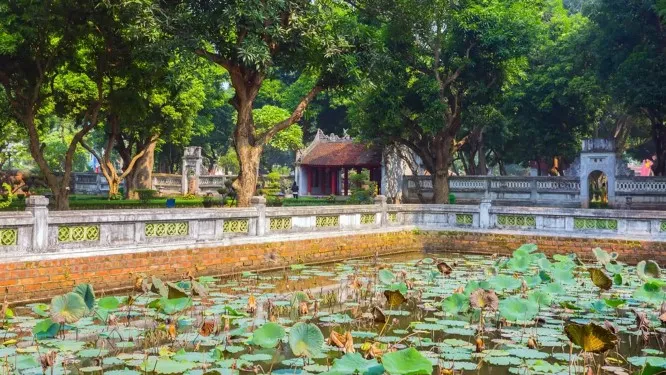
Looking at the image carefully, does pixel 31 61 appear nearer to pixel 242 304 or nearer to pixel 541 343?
→ pixel 242 304

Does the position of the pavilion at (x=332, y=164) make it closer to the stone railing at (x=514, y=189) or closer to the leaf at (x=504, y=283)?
the stone railing at (x=514, y=189)

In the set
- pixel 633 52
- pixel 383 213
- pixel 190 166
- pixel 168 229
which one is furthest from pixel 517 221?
pixel 190 166

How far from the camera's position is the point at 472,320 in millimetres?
11359

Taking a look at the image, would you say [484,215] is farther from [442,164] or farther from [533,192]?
[533,192]

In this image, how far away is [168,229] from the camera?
16.0 metres

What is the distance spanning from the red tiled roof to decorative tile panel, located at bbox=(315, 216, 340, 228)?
21.2m

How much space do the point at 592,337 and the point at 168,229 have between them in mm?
10629

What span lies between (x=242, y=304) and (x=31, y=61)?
14.3 metres

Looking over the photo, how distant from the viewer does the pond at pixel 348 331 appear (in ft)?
26.4

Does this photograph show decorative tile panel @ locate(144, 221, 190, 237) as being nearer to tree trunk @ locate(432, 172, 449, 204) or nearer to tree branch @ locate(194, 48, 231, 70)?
tree branch @ locate(194, 48, 231, 70)

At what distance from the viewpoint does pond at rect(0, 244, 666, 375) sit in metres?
8.05

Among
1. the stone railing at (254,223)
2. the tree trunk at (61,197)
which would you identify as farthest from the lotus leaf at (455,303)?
the tree trunk at (61,197)

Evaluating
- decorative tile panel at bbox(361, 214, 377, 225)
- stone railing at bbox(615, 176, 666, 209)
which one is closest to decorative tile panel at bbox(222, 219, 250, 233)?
decorative tile panel at bbox(361, 214, 377, 225)

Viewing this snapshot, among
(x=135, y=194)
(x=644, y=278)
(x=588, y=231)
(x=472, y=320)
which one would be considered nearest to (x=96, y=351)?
(x=472, y=320)
